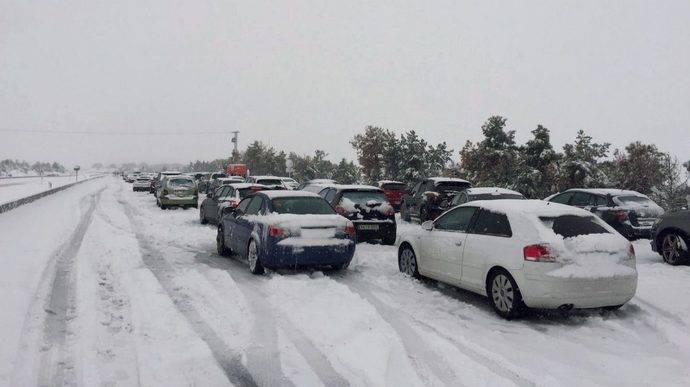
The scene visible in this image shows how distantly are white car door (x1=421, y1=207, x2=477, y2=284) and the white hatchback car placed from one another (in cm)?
4

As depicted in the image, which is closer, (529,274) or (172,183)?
(529,274)

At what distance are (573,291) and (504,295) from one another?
83cm

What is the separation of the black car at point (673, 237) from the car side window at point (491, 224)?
543 cm

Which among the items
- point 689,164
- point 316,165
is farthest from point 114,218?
point 316,165

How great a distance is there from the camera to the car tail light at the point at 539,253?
238 inches

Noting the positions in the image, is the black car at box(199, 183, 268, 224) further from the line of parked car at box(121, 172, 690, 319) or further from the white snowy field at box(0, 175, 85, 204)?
the white snowy field at box(0, 175, 85, 204)

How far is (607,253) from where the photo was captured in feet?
20.6

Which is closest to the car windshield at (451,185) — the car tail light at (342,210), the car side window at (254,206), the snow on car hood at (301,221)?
the car tail light at (342,210)

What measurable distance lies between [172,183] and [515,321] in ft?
64.8

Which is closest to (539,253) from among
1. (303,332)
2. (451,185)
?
(303,332)

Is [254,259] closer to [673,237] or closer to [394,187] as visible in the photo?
[673,237]

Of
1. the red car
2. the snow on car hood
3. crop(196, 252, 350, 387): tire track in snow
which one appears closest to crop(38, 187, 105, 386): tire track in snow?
crop(196, 252, 350, 387): tire track in snow

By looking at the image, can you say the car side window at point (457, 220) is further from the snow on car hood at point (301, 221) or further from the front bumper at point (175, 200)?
the front bumper at point (175, 200)

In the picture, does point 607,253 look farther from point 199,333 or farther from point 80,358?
point 80,358
